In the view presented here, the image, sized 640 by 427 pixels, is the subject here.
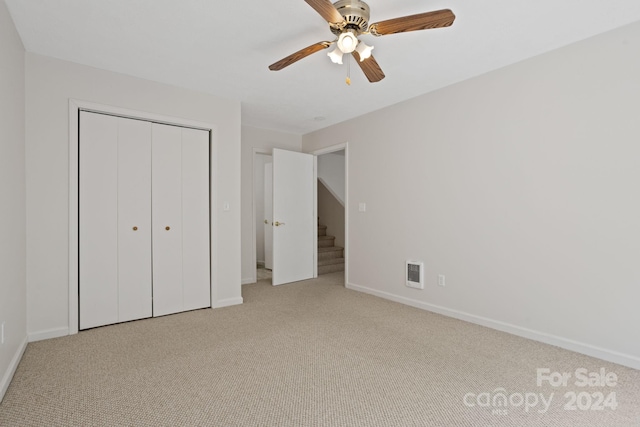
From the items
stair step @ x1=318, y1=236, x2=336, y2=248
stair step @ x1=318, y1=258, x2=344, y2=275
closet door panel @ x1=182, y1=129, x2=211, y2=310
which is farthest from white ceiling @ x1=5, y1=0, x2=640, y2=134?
stair step @ x1=318, y1=236, x2=336, y2=248

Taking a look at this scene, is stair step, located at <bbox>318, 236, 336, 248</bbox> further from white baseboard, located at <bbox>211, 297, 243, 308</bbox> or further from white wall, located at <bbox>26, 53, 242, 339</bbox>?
white wall, located at <bbox>26, 53, 242, 339</bbox>

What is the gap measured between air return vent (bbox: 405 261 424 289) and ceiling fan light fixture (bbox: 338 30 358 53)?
2.50 meters

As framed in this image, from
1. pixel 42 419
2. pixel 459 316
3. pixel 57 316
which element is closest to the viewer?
pixel 42 419

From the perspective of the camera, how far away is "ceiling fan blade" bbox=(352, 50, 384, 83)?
7.58ft

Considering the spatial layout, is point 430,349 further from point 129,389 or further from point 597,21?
point 597,21

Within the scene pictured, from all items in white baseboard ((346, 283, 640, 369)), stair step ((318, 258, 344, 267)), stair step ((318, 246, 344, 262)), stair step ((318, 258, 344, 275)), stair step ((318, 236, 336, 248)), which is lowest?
white baseboard ((346, 283, 640, 369))

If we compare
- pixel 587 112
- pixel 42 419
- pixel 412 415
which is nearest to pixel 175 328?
pixel 42 419

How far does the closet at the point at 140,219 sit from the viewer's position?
3.04m

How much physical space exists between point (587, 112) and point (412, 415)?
255 cm

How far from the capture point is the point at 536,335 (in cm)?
277

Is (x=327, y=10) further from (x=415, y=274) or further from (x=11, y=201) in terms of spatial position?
Answer: (x=415, y=274)

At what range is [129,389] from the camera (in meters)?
2.01

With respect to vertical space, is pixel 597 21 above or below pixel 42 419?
above

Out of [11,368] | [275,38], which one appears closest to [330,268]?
[275,38]
